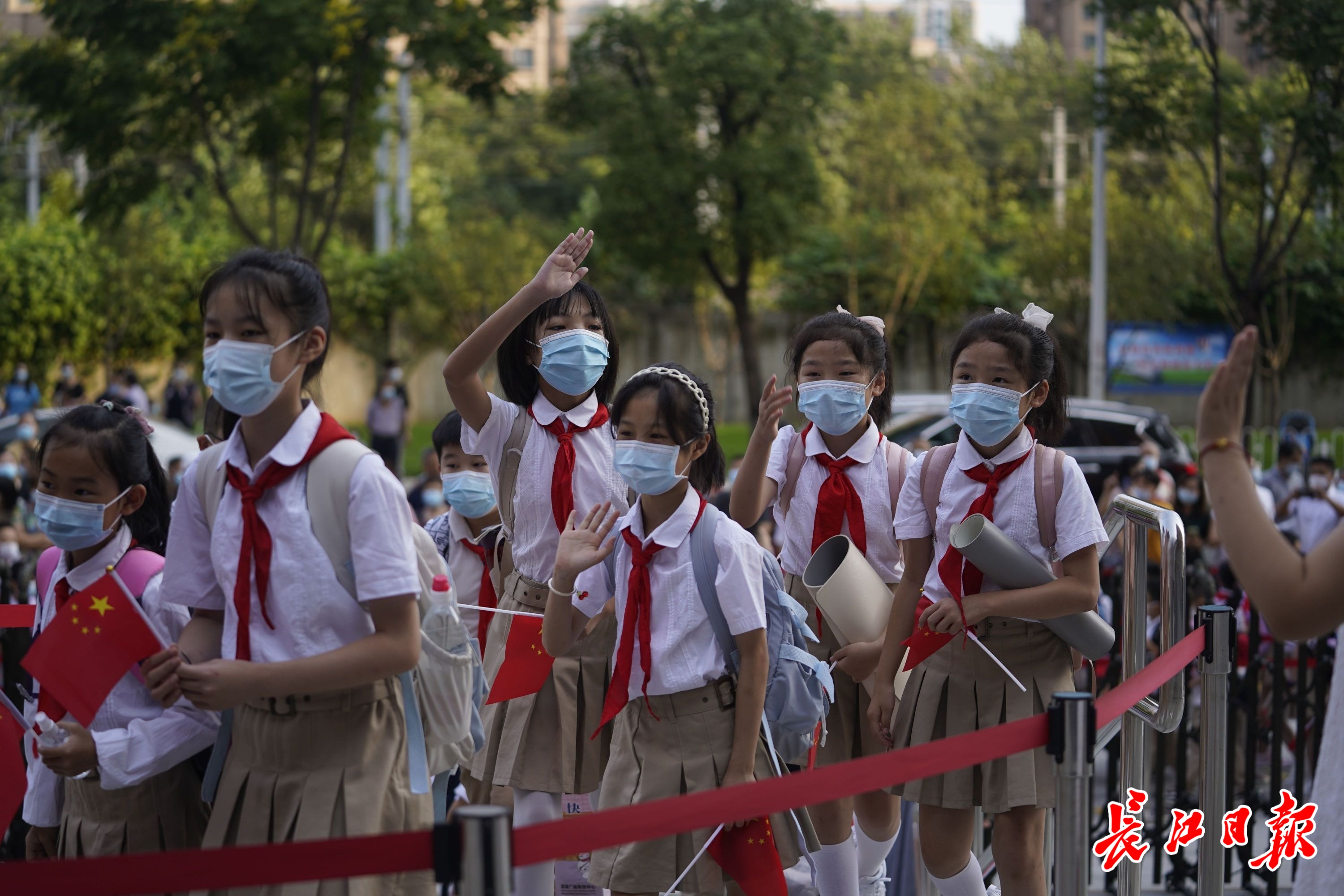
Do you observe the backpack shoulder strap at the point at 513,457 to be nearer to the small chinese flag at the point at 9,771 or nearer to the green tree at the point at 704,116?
the small chinese flag at the point at 9,771

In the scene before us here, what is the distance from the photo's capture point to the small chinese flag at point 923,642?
351cm

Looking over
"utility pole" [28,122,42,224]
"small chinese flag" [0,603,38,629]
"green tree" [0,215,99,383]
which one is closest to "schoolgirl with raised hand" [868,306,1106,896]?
"small chinese flag" [0,603,38,629]

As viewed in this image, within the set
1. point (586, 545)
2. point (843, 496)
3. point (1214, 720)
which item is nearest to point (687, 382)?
point (586, 545)

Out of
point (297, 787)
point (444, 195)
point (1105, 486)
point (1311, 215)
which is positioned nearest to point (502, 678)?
point (297, 787)

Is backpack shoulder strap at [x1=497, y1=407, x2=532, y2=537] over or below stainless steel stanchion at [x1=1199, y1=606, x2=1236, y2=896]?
over

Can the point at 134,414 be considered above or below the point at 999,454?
above

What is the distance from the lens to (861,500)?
4.02m

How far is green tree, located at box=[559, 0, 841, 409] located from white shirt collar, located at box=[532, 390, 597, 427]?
15600 mm

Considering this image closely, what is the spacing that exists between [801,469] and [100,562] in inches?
78.3

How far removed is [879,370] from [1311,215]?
1878cm

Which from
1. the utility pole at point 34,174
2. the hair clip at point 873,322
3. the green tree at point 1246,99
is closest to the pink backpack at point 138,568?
the hair clip at point 873,322

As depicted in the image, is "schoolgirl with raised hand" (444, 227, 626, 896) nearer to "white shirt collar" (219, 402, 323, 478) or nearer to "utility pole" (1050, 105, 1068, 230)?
"white shirt collar" (219, 402, 323, 478)

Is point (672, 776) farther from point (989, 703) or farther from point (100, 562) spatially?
point (100, 562)

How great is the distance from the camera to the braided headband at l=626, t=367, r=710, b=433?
3352 millimetres
